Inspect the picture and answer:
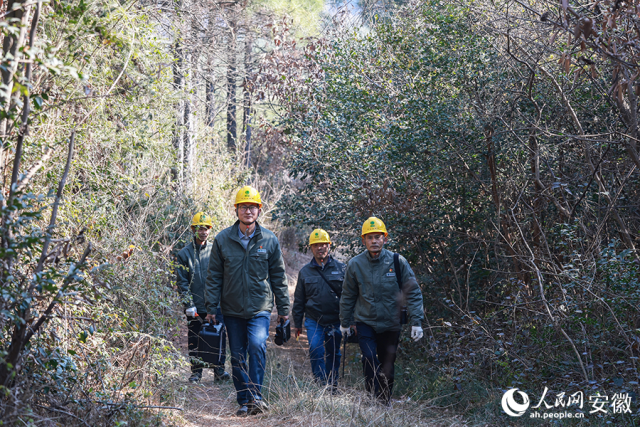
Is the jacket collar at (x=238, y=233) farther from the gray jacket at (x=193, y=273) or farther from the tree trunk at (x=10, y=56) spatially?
the tree trunk at (x=10, y=56)

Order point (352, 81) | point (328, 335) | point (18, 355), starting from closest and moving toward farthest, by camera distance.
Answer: point (18, 355) < point (328, 335) < point (352, 81)

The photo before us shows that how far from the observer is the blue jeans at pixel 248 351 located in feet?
18.5

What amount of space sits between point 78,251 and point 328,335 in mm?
3048

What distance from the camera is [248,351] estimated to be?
18.9 ft

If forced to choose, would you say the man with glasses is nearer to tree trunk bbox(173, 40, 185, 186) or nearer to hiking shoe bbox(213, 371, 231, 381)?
hiking shoe bbox(213, 371, 231, 381)

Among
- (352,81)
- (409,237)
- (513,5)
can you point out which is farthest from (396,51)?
(409,237)

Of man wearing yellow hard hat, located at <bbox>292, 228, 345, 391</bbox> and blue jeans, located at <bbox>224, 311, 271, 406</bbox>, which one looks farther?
man wearing yellow hard hat, located at <bbox>292, 228, 345, 391</bbox>

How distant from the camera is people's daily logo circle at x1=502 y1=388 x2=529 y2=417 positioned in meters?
5.90

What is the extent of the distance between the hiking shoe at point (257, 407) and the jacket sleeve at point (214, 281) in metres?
1.02

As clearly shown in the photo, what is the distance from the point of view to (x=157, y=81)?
331 inches

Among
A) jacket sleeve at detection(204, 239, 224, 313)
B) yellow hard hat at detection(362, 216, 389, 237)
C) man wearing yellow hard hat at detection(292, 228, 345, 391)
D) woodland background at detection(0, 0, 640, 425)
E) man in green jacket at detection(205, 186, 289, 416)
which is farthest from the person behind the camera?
man wearing yellow hard hat at detection(292, 228, 345, 391)

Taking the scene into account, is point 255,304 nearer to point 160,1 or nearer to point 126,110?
point 126,110

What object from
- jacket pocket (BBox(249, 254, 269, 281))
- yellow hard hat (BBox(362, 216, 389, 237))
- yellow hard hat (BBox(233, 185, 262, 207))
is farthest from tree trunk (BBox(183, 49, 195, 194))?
yellow hard hat (BBox(362, 216, 389, 237))

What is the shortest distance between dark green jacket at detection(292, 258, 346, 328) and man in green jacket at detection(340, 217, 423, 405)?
91 cm
